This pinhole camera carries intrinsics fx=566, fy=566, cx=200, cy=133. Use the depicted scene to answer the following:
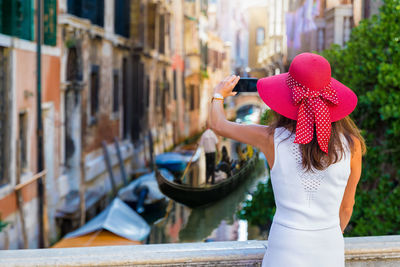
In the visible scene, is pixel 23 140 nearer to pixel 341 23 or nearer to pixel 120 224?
pixel 120 224

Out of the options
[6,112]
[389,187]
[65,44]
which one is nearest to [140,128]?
[65,44]

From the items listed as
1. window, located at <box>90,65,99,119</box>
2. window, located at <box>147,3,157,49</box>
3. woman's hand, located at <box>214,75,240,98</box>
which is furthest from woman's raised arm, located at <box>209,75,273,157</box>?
window, located at <box>147,3,157,49</box>

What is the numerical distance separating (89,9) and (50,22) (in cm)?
198

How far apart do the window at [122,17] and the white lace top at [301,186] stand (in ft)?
29.2

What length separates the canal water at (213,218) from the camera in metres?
4.77

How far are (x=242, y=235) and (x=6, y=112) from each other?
8.36 ft

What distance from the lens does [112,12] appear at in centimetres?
960

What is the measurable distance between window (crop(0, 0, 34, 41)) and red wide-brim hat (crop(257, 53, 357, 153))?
14.5ft

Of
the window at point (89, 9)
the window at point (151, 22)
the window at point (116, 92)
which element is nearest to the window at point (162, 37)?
the window at point (151, 22)

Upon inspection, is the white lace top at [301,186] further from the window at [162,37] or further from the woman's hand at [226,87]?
the window at [162,37]

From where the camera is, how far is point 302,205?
147cm

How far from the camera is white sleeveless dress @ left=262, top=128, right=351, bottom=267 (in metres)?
1.46

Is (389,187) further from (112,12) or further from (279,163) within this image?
(112,12)

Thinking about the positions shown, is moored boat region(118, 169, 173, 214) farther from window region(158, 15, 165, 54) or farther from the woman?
window region(158, 15, 165, 54)
